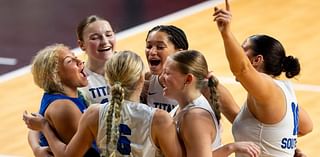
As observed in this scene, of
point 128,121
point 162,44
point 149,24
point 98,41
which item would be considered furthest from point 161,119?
point 149,24

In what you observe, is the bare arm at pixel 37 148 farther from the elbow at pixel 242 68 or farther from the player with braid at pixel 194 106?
the elbow at pixel 242 68

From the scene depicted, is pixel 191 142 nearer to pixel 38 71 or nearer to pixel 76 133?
pixel 76 133

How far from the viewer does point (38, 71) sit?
5328 mm

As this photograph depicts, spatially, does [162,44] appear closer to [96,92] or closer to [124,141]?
[96,92]

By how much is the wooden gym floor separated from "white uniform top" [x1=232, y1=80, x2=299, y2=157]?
277cm

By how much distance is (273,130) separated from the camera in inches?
199

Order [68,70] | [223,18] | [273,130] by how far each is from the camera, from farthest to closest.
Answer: [68,70], [273,130], [223,18]

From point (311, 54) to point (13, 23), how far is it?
158 inches

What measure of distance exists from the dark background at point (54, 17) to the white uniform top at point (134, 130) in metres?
5.93

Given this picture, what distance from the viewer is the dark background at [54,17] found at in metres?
11.2

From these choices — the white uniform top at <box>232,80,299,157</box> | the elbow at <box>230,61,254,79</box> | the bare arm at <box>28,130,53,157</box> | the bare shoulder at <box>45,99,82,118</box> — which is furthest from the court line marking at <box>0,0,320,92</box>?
the elbow at <box>230,61,254,79</box>

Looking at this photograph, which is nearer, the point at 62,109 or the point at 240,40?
the point at 62,109

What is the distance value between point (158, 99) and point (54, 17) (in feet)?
21.8

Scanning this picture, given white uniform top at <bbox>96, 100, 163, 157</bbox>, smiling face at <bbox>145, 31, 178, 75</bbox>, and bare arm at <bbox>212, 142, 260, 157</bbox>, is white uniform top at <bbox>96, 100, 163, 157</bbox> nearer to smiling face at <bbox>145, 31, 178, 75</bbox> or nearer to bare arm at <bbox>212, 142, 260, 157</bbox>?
bare arm at <bbox>212, 142, 260, 157</bbox>
